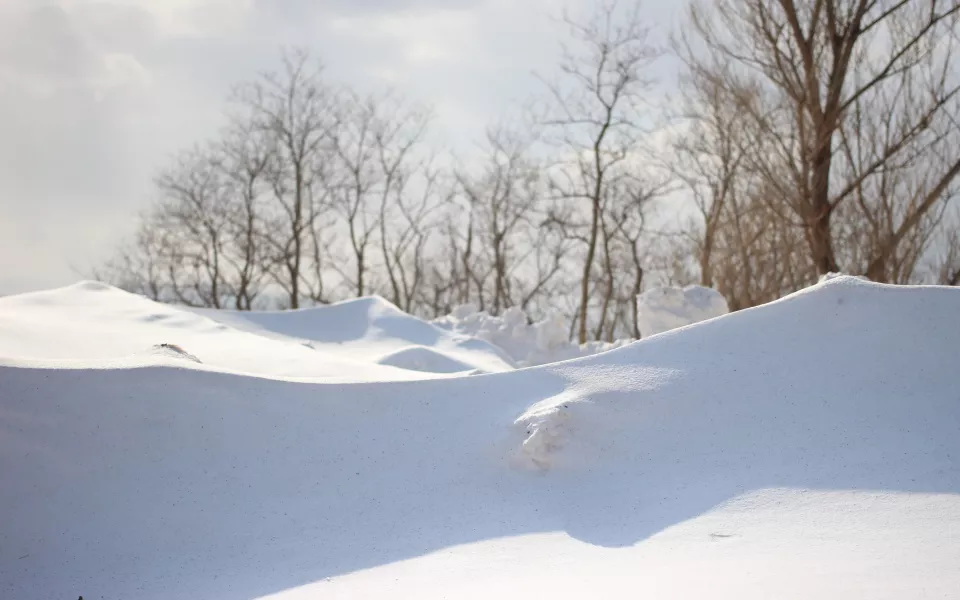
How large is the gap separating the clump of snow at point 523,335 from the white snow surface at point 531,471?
5.16 metres

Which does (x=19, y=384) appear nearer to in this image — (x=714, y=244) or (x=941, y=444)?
(x=941, y=444)

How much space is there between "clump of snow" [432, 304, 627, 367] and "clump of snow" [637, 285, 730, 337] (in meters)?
1.85

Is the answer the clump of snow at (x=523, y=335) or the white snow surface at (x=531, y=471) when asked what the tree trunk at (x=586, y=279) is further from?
the white snow surface at (x=531, y=471)

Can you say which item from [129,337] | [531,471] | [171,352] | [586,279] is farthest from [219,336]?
[586,279]

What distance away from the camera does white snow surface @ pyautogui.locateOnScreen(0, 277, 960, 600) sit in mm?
2936

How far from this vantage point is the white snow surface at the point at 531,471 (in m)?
2.94

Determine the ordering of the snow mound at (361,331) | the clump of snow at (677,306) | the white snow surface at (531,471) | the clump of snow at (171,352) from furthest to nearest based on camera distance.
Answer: the snow mound at (361,331) → the clump of snow at (677,306) → the clump of snow at (171,352) → the white snow surface at (531,471)

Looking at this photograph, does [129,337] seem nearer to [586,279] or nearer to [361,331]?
[361,331]

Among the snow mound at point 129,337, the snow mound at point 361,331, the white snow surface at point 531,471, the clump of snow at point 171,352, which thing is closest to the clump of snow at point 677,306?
the snow mound at point 361,331

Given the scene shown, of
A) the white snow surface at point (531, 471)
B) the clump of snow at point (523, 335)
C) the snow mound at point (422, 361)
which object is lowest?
the white snow surface at point (531, 471)

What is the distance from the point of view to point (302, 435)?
13.1 feet

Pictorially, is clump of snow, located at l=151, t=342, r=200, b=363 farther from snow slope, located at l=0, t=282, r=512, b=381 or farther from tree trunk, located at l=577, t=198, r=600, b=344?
tree trunk, located at l=577, t=198, r=600, b=344

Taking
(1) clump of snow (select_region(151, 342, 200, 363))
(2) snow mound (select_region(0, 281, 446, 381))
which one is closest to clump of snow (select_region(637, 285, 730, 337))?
(2) snow mound (select_region(0, 281, 446, 381))

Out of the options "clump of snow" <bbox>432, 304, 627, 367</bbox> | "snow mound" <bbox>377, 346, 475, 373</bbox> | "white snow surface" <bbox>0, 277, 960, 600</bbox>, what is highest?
"clump of snow" <bbox>432, 304, 627, 367</bbox>
